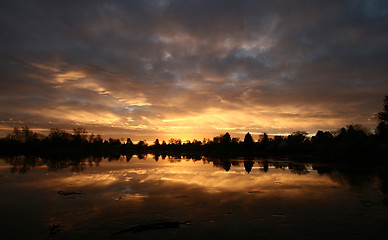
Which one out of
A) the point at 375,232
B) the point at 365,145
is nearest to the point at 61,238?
the point at 375,232

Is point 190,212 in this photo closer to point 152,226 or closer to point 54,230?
point 152,226

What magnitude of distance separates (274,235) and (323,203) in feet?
23.5

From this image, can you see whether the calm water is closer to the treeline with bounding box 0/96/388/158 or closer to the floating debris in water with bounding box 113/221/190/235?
the floating debris in water with bounding box 113/221/190/235

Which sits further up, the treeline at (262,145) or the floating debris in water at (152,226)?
the treeline at (262,145)

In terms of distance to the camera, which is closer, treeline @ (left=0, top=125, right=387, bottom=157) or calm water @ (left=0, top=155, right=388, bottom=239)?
calm water @ (left=0, top=155, right=388, bottom=239)

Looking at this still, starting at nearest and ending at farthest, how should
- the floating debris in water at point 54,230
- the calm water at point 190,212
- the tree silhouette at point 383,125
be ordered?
the floating debris in water at point 54,230 < the calm water at point 190,212 < the tree silhouette at point 383,125

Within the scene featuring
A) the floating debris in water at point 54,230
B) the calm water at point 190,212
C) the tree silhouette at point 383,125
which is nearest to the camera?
the floating debris in water at point 54,230

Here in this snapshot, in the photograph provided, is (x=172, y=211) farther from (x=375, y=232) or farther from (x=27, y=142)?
(x=27, y=142)

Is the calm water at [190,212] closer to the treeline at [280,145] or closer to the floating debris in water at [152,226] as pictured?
the floating debris in water at [152,226]

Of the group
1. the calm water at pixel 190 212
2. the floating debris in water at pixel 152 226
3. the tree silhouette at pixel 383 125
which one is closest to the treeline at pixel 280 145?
the tree silhouette at pixel 383 125

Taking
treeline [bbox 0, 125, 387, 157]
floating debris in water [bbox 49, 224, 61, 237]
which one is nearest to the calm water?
floating debris in water [bbox 49, 224, 61, 237]

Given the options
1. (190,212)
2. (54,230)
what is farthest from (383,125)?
(54,230)

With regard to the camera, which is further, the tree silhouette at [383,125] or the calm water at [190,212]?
the tree silhouette at [383,125]

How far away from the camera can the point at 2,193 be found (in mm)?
15586
